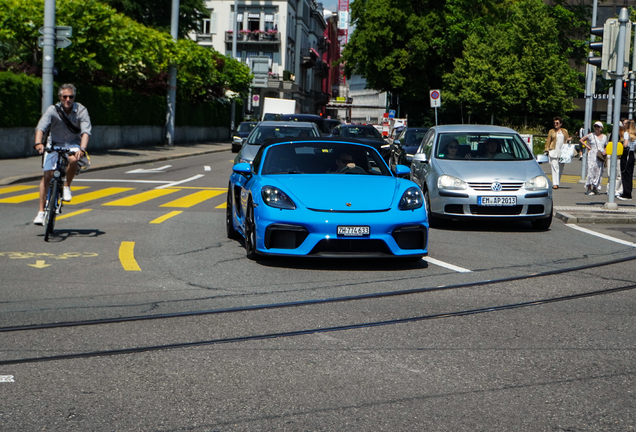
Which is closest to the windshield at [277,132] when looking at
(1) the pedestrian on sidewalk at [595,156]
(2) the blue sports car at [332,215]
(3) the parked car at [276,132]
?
(3) the parked car at [276,132]

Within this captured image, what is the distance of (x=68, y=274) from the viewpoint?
25.9ft

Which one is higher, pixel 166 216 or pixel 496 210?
pixel 496 210

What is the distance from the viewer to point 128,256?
9078mm

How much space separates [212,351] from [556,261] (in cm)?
542

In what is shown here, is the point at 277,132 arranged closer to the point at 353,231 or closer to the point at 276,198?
the point at 276,198

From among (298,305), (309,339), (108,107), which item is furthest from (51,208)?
(108,107)

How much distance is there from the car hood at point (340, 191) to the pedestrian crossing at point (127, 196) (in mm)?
5914

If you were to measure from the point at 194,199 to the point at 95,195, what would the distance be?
1.92 m

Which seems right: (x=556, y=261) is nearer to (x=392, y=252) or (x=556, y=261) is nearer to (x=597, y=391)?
(x=392, y=252)

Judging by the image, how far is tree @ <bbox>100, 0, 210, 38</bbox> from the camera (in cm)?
4731

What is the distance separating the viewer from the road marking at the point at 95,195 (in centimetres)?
1520

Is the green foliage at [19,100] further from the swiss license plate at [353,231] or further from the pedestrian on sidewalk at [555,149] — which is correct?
the swiss license plate at [353,231]

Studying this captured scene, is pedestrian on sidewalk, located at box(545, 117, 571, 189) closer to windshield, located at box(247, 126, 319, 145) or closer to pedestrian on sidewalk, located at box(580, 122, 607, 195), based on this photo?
pedestrian on sidewalk, located at box(580, 122, 607, 195)

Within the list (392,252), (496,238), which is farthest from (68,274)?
(496,238)
